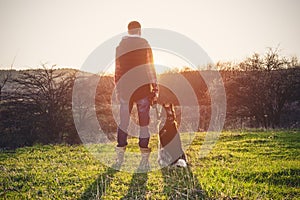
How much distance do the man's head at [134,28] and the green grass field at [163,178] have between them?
2.64 metres

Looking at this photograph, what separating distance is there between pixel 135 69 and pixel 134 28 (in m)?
0.86

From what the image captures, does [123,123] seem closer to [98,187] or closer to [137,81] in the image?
[137,81]

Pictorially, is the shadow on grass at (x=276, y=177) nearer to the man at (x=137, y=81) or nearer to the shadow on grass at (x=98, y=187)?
the man at (x=137, y=81)

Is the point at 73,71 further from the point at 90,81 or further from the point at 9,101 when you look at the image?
the point at 9,101

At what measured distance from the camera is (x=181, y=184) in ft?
14.1

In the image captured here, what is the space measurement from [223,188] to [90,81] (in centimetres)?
1237

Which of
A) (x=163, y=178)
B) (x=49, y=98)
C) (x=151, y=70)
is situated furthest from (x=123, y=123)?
(x=49, y=98)

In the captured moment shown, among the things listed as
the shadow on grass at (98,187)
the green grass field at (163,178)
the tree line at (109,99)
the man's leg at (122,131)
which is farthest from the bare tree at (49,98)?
the shadow on grass at (98,187)

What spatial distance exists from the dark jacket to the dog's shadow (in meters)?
1.53

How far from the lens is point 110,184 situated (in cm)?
436

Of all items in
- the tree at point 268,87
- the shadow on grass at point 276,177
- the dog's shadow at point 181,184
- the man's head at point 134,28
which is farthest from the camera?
the tree at point 268,87

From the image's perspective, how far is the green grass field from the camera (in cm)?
393

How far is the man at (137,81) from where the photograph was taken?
218 inches

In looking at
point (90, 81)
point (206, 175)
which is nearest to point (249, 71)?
point (90, 81)
